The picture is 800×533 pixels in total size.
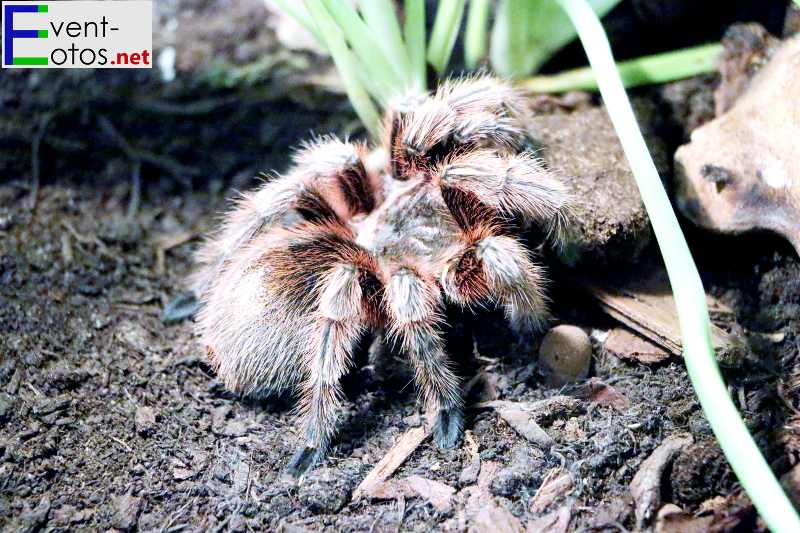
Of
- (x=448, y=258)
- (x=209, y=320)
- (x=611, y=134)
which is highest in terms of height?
(x=611, y=134)

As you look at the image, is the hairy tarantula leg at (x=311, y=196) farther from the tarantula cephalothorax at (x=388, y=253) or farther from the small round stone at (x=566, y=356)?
the small round stone at (x=566, y=356)

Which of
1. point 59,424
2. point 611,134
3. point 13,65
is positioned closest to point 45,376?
point 59,424

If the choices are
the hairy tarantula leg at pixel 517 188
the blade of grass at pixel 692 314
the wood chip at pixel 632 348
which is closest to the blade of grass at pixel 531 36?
the blade of grass at pixel 692 314

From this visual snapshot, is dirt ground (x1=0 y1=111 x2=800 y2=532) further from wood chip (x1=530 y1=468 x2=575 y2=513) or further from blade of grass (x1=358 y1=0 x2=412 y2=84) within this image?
blade of grass (x1=358 y1=0 x2=412 y2=84)

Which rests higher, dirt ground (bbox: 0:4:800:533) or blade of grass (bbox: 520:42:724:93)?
blade of grass (bbox: 520:42:724:93)

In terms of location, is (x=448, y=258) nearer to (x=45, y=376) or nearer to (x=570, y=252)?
(x=570, y=252)

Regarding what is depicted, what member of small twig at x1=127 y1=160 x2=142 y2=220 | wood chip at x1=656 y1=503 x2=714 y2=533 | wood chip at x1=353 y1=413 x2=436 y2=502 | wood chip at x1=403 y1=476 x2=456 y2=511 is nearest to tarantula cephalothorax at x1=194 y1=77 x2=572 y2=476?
wood chip at x1=353 y1=413 x2=436 y2=502

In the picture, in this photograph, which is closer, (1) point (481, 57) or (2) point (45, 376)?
(2) point (45, 376)
